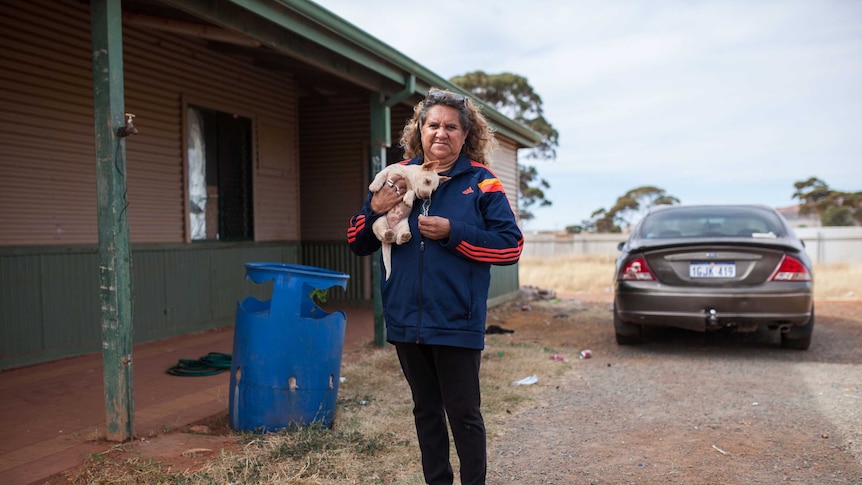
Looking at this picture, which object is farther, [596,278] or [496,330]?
[596,278]

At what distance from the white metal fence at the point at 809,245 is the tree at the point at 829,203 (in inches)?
530

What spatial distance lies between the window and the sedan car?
481cm

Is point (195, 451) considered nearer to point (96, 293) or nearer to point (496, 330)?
point (96, 293)

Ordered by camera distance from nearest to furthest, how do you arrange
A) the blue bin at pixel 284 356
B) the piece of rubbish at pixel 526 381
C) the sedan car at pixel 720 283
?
the blue bin at pixel 284 356
the piece of rubbish at pixel 526 381
the sedan car at pixel 720 283

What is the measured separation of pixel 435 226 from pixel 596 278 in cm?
1590

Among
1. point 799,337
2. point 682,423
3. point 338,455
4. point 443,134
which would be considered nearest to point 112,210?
point 338,455

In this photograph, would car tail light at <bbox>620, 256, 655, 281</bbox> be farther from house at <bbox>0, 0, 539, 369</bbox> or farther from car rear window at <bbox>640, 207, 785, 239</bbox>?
house at <bbox>0, 0, 539, 369</bbox>

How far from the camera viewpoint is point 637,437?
4172mm

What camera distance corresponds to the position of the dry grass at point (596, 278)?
14.4m

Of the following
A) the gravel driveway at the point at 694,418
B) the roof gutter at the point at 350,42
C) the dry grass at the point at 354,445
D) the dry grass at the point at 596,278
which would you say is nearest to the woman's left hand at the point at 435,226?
the dry grass at the point at 354,445

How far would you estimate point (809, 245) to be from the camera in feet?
79.1

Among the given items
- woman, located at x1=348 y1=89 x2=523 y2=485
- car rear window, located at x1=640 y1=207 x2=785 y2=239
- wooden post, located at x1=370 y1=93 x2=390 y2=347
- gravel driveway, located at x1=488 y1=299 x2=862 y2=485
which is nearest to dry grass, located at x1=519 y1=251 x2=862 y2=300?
car rear window, located at x1=640 y1=207 x2=785 y2=239

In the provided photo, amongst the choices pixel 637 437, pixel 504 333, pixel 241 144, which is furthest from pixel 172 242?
pixel 637 437

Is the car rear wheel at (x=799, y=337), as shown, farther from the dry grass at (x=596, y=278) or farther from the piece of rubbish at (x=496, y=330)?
the dry grass at (x=596, y=278)
